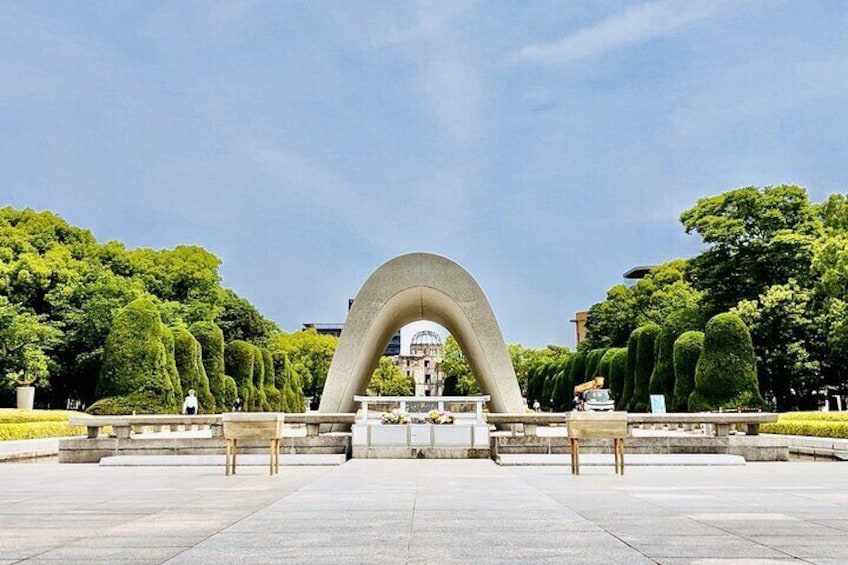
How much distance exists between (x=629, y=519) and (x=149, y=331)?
22707mm

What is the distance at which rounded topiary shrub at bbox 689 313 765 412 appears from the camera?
79.7 feet

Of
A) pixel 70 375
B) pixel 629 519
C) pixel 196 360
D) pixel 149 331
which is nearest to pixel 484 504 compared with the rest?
pixel 629 519

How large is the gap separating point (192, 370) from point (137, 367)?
13.3 feet

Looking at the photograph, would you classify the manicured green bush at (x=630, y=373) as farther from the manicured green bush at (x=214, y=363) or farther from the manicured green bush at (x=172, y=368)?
the manicured green bush at (x=172, y=368)

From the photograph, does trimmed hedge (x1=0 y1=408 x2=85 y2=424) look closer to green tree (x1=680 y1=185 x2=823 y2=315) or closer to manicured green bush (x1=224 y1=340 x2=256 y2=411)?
manicured green bush (x1=224 y1=340 x2=256 y2=411)

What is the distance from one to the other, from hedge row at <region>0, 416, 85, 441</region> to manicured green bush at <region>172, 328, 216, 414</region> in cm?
702

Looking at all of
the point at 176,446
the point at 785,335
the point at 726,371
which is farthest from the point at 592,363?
the point at 176,446

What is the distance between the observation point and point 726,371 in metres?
24.5

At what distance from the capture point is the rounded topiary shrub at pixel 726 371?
2428 centimetres

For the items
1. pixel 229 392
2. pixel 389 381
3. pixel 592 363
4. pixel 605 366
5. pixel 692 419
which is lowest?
pixel 692 419

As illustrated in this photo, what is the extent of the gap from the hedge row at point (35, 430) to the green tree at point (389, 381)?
57.1 m

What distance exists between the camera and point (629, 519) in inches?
240

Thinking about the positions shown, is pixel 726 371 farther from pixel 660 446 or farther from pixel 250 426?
pixel 250 426

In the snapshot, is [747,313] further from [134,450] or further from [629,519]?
[629,519]
